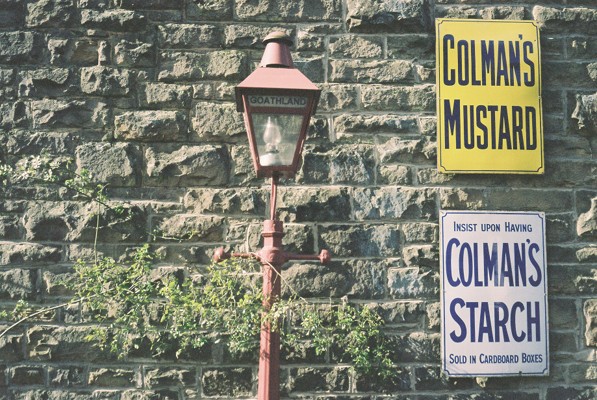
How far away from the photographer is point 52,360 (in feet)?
13.4

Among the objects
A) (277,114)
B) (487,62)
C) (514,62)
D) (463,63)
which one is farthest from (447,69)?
(277,114)

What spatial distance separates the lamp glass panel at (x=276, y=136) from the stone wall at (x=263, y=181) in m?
0.83

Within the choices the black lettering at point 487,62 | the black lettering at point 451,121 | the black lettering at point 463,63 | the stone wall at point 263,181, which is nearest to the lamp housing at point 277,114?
the stone wall at point 263,181

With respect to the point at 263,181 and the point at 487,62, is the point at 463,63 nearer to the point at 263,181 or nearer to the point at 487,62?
the point at 487,62

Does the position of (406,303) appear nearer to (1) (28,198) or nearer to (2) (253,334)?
(2) (253,334)

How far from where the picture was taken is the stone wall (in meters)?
4.10

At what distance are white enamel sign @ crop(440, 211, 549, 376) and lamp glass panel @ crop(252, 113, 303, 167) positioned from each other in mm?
1244

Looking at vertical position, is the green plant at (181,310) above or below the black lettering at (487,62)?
below

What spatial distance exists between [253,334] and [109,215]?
44.0 inches

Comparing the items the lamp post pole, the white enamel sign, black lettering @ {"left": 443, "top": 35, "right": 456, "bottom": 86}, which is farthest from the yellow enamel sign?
the lamp post pole

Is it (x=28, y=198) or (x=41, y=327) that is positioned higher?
A: (x=28, y=198)

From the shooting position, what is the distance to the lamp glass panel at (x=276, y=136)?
341 cm

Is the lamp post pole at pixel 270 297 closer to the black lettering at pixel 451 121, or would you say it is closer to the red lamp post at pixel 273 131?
the red lamp post at pixel 273 131

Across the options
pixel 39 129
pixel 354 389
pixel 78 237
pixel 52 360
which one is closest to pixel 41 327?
pixel 52 360
